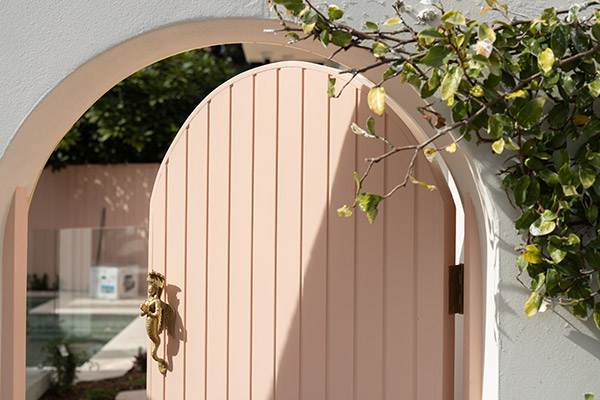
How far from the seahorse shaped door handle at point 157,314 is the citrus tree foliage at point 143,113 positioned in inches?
238

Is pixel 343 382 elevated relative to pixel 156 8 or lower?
lower

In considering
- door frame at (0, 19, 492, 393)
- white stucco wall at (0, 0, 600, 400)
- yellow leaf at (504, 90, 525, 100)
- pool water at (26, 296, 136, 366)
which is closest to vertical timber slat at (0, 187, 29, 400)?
door frame at (0, 19, 492, 393)

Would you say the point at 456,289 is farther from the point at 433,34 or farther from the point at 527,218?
the point at 433,34

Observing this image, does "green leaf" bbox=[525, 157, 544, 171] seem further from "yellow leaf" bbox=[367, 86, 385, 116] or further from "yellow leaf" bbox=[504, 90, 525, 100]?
"yellow leaf" bbox=[367, 86, 385, 116]

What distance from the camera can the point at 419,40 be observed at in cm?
123

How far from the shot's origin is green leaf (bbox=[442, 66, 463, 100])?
3.84 feet

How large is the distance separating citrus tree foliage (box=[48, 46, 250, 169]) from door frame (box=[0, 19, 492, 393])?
6475 millimetres

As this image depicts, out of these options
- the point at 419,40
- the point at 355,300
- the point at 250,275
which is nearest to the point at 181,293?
the point at 250,275

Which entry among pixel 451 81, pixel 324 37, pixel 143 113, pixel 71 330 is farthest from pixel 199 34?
pixel 143 113

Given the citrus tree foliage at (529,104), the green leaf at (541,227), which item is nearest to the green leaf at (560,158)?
the citrus tree foliage at (529,104)

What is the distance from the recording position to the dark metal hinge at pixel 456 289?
1754 millimetres

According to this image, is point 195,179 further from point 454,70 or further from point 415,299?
point 454,70

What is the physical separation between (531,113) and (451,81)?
0.17 m

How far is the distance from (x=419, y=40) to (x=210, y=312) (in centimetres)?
118
